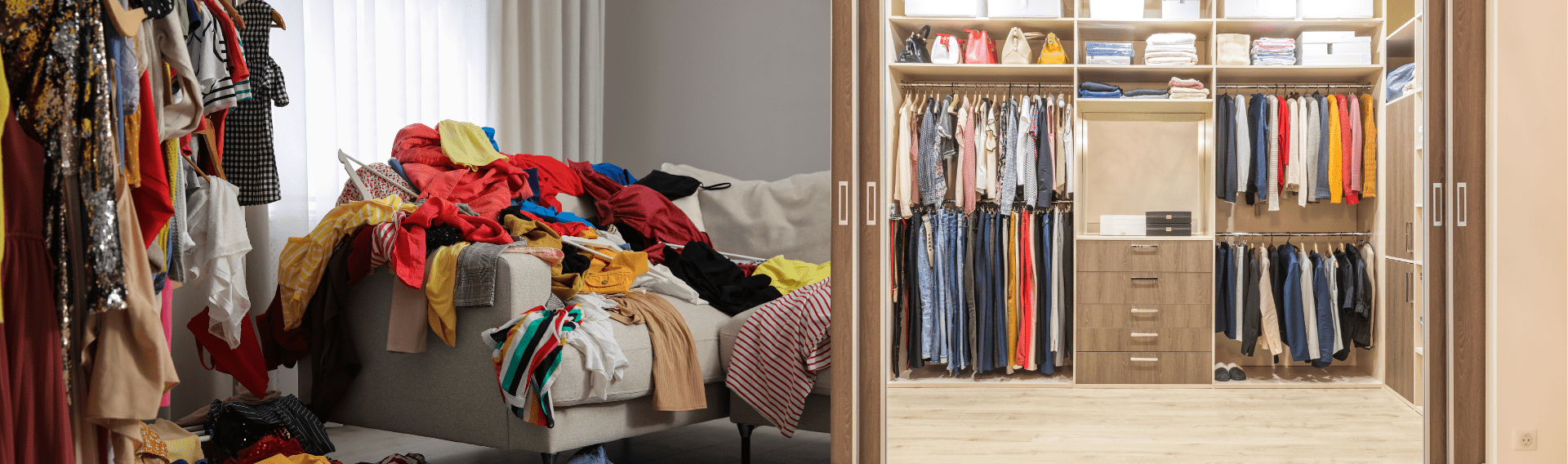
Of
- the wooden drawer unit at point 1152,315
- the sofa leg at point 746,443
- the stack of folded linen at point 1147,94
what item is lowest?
the sofa leg at point 746,443

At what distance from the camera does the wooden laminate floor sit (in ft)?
8.99

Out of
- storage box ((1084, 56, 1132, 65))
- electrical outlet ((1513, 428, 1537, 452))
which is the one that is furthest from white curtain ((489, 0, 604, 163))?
electrical outlet ((1513, 428, 1537, 452))

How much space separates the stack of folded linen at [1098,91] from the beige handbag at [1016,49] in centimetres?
27

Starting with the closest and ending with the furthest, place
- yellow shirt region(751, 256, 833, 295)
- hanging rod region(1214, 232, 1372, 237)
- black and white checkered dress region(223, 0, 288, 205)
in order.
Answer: black and white checkered dress region(223, 0, 288, 205) → yellow shirt region(751, 256, 833, 295) → hanging rod region(1214, 232, 1372, 237)

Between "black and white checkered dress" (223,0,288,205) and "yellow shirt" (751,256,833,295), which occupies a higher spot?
"black and white checkered dress" (223,0,288,205)

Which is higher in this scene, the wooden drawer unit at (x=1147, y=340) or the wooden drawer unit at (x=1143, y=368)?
the wooden drawer unit at (x=1147, y=340)

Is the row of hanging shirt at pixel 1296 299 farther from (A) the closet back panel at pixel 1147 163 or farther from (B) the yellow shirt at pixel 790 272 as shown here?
(B) the yellow shirt at pixel 790 272

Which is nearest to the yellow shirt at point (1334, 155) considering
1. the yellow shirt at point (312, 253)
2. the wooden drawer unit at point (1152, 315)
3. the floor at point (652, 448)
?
the wooden drawer unit at point (1152, 315)

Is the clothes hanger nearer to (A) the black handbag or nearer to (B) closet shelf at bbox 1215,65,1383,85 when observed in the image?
(A) the black handbag

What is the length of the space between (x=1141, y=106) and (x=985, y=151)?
0.73m

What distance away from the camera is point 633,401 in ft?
7.68

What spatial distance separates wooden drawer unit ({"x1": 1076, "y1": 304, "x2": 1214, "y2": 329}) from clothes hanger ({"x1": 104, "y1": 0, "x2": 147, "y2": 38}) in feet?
10.7

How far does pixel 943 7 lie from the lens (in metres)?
3.80

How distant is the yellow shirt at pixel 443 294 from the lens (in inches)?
90.0
